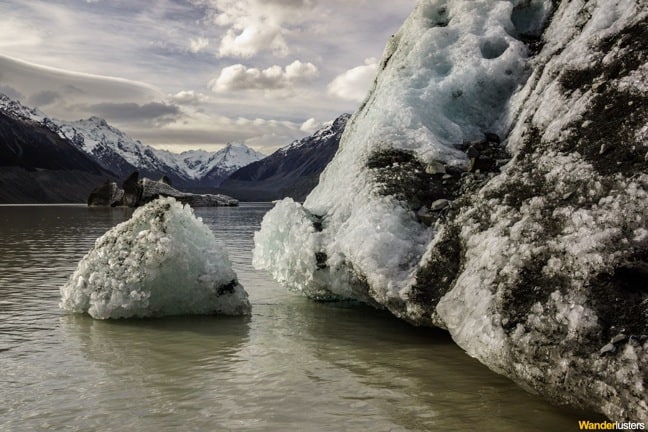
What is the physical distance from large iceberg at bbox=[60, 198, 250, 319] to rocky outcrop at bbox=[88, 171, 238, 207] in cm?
8429

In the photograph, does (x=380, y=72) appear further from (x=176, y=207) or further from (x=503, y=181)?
(x=503, y=181)

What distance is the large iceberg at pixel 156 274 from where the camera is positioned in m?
11.0

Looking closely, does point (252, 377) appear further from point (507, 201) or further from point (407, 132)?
point (407, 132)

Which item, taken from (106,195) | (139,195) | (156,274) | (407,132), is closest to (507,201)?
(407,132)

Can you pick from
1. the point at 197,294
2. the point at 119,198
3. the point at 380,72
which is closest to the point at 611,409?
the point at 197,294

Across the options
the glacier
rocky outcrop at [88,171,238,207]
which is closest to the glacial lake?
the glacier

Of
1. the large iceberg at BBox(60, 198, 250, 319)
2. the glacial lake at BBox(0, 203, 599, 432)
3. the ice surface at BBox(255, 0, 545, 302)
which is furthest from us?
the large iceberg at BBox(60, 198, 250, 319)

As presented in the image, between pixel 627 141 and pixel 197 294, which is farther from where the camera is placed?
pixel 197 294

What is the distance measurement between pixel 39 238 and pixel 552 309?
3236 cm

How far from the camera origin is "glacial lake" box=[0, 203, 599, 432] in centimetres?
610

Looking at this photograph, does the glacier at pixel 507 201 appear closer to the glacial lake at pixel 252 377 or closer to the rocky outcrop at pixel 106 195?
the glacial lake at pixel 252 377

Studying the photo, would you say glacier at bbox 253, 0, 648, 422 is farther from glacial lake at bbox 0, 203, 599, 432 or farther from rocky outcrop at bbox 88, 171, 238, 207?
rocky outcrop at bbox 88, 171, 238, 207

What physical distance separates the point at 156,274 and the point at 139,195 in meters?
100

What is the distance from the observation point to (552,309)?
20.0ft
